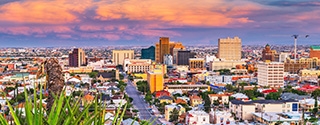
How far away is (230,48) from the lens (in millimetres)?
44719

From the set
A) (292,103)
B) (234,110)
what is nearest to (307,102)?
(292,103)

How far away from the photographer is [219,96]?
16.0 m

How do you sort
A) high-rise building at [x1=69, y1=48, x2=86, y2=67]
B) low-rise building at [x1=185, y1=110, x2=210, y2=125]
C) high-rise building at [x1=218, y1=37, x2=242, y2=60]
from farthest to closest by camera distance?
1. high-rise building at [x1=218, y1=37, x2=242, y2=60]
2. high-rise building at [x1=69, y1=48, x2=86, y2=67]
3. low-rise building at [x1=185, y1=110, x2=210, y2=125]

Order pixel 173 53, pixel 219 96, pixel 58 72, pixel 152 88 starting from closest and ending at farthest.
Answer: pixel 58 72
pixel 219 96
pixel 152 88
pixel 173 53

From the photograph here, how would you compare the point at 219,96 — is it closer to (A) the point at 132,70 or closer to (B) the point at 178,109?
(B) the point at 178,109

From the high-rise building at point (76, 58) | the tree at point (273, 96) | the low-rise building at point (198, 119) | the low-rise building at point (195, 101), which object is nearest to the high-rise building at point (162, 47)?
the high-rise building at point (76, 58)

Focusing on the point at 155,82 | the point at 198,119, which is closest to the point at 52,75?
the point at 198,119

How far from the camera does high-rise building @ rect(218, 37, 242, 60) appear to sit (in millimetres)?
44188

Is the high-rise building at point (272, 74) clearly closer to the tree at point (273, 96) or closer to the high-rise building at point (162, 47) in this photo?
the tree at point (273, 96)

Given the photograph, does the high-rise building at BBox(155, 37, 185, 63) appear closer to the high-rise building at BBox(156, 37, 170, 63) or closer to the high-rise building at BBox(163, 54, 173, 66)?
the high-rise building at BBox(156, 37, 170, 63)

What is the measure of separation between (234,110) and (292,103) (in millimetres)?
1794

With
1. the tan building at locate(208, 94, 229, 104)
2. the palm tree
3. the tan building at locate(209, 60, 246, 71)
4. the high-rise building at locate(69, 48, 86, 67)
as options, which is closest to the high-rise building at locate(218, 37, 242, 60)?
the tan building at locate(209, 60, 246, 71)

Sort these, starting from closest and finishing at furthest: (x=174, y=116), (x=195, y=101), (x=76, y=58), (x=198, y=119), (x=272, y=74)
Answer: (x=198, y=119)
(x=174, y=116)
(x=195, y=101)
(x=272, y=74)
(x=76, y=58)

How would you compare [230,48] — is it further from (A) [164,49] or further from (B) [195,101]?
(B) [195,101]
